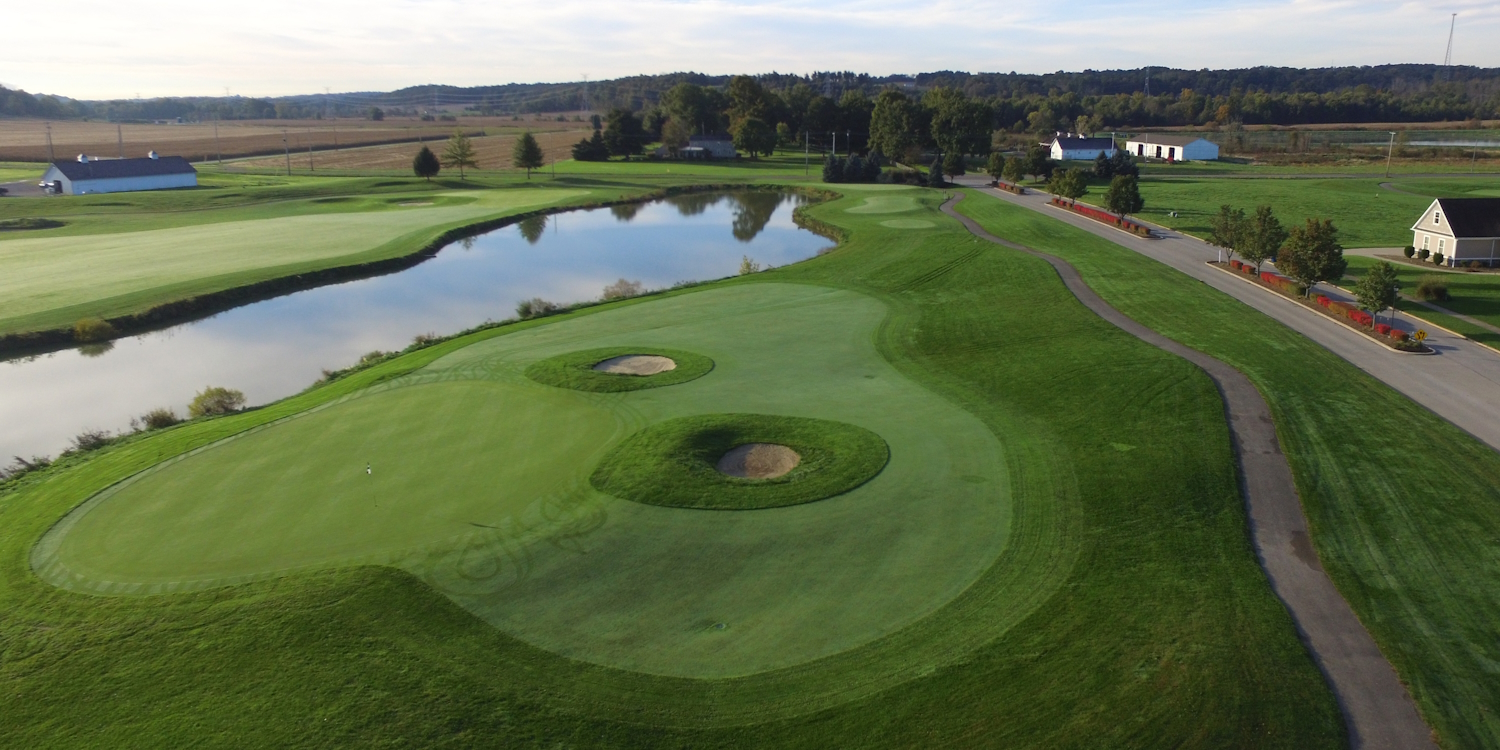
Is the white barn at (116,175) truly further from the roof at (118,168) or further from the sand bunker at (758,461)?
the sand bunker at (758,461)

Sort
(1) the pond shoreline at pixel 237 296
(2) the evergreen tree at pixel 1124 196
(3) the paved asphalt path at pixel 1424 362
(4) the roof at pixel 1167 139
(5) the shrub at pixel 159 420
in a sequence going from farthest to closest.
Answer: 1. (4) the roof at pixel 1167 139
2. (2) the evergreen tree at pixel 1124 196
3. (1) the pond shoreline at pixel 237 296
4. (5) the shrub at pixel 159 420
5. (3) the paved asphalt path at pixel 1424 362

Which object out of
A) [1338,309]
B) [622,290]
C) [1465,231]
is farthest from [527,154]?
[1465,231]

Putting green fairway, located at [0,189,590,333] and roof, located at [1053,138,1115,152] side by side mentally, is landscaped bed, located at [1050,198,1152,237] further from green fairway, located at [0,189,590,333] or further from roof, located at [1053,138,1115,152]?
roof, located at [1053,138,1115,152]

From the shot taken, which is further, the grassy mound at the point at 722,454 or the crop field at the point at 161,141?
the crop field at the point at 161,141

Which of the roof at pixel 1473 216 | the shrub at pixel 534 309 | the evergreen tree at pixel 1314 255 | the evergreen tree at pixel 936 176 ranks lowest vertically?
the shrub at pixel 534 309

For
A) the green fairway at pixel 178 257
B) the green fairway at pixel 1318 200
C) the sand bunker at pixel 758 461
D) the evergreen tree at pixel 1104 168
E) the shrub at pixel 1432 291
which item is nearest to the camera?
the sand bunker at pixel 758 461

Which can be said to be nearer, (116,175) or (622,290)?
(622,290)

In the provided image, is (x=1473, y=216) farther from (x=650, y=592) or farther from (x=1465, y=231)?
(x=650, y=592)

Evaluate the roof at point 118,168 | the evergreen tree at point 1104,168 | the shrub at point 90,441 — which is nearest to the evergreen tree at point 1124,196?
the evergreen tree at point 1104,168

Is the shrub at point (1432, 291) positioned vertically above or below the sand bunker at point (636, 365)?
above
